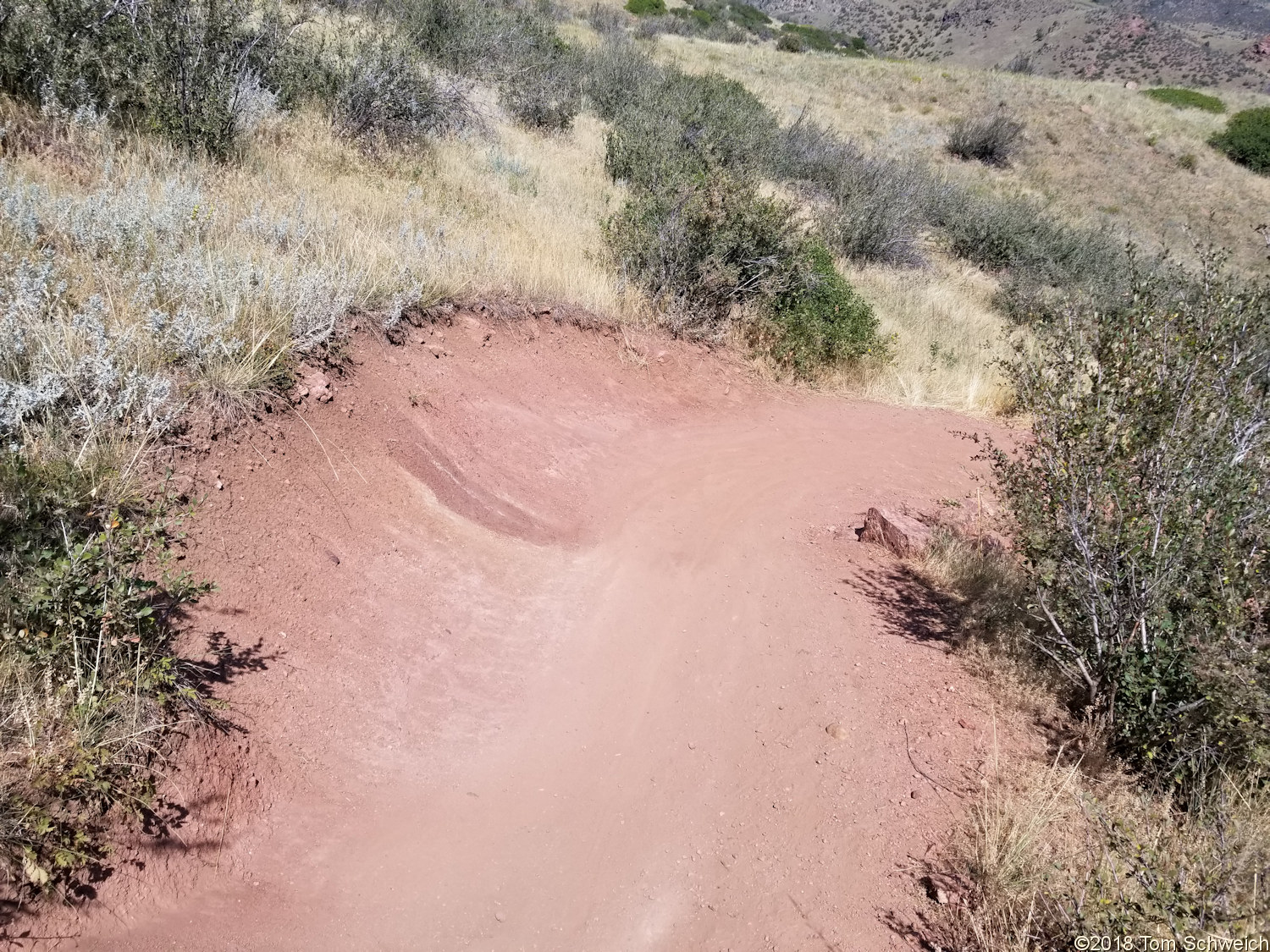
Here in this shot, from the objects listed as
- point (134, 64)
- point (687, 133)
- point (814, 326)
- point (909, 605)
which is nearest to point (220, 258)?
point (134, 64)

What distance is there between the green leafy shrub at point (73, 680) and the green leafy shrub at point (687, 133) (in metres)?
7.82

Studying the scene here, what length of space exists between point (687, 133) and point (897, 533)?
34.1 feet

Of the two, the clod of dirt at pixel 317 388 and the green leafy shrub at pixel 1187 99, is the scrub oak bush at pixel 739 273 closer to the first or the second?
the clod of dirt at pixel 317 388

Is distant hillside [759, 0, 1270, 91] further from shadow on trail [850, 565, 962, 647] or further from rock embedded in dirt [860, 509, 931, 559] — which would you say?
shadow on trail [850, 565, 962, 647]

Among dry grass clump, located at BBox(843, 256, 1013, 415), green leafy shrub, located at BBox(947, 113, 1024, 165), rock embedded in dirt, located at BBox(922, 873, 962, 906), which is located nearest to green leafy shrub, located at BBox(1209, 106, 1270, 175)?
green leafy shrub, located at BBox(947, 113, 1024, 165)

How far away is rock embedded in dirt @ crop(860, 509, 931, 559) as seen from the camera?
575 centimetres

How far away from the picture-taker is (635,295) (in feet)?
28.4

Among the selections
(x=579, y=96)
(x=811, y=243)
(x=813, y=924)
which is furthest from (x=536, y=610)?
(x=579, y=96)

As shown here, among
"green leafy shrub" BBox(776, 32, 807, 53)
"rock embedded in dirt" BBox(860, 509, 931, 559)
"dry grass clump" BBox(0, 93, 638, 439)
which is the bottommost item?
"rock embedded in dirt" BBox(860, 509, 931, 559)

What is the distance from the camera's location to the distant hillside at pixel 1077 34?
52.8 m

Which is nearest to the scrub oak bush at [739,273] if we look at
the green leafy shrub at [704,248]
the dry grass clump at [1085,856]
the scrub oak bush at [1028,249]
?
the green leafy shrub at [704,248]

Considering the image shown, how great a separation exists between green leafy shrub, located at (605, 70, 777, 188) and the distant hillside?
1592 inches

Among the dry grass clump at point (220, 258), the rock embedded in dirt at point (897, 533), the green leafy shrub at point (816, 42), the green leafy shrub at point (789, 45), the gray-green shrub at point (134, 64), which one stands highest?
the green leafy shrub at point (816, 42)

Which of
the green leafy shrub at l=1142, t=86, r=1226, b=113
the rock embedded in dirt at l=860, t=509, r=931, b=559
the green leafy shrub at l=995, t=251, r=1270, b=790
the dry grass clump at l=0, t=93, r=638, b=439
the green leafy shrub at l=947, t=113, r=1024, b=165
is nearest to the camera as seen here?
the green leafy shrub at l=995, t=251, r=1270, b=790
